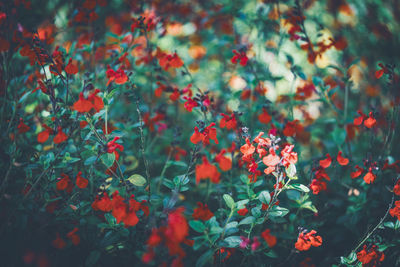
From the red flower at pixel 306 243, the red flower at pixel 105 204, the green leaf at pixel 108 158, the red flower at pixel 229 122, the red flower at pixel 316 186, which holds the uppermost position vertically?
the green leaf at pixel 108 158

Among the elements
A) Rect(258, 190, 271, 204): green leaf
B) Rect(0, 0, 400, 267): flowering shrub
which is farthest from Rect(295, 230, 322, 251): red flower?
Rect(258, 190, 271, 204): green leaf

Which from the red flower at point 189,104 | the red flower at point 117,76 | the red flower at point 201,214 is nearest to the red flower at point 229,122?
the red flower at point 189,104

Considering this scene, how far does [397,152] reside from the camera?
8.62 feet

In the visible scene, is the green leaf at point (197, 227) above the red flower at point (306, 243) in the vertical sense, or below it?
above

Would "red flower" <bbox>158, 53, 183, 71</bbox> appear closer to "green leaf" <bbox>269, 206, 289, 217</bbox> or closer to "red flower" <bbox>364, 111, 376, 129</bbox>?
"green leaf" <bbox>269, 206, 289, 217</bbox>

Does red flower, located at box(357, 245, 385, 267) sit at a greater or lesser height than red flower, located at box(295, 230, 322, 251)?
lesser

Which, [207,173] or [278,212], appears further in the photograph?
[278,212]

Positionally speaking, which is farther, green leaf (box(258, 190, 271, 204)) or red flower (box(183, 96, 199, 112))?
red flower (box(183, 96, 199, 112))

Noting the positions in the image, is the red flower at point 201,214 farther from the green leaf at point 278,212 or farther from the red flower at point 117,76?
the red flower at point 117,76

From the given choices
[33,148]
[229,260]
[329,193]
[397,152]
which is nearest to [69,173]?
[33,148]

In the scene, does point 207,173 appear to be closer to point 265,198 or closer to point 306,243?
point 265,198

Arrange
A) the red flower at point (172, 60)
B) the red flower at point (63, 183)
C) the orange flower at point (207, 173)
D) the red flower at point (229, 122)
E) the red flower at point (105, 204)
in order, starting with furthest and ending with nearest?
the red flower at point (172, 60)
the red flower at point (229, 122)
the red flower at point (63, 183)
the red flower at point (105, 204)
the orange flower at point (207, 173)

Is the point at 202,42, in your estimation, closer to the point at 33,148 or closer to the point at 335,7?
the point at 335,7

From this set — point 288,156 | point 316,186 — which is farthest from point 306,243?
point 288,156
